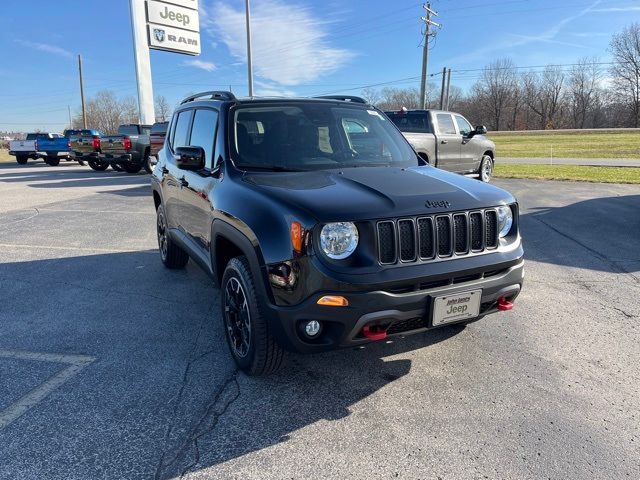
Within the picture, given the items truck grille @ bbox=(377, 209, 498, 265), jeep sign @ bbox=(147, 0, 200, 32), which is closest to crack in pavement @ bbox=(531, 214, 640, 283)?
truck grille @ bbox=(377, 209, 498, 265)

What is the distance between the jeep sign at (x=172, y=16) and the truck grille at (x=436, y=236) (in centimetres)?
2453

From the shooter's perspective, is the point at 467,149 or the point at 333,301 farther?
the point at 467,149

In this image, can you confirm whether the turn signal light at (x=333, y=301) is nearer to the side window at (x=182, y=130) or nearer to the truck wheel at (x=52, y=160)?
the side window at (x=182, y=130)

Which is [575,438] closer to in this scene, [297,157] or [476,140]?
[297,157]

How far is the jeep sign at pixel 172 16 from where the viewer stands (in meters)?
22.9

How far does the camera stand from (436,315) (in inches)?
107

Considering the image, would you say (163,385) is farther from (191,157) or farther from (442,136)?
(442,136)

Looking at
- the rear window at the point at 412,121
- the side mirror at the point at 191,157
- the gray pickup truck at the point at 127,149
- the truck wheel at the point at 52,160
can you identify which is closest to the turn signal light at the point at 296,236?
the side mirror at the point at 191,157

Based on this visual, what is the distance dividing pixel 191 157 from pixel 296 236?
1479 millimetres

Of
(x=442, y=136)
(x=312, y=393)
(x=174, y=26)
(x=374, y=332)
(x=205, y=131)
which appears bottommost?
(x=312, y=393)

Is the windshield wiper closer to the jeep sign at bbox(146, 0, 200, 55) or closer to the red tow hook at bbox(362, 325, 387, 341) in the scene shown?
the red tow hook at bbox(362, 325, 387, 341)

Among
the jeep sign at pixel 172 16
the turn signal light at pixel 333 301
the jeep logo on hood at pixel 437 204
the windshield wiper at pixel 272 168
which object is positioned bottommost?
the turn signal light at pixel 333 301

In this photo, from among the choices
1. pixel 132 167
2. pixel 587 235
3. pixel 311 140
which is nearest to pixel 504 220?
pixel 311 140

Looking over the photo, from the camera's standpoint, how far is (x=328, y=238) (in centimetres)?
259
